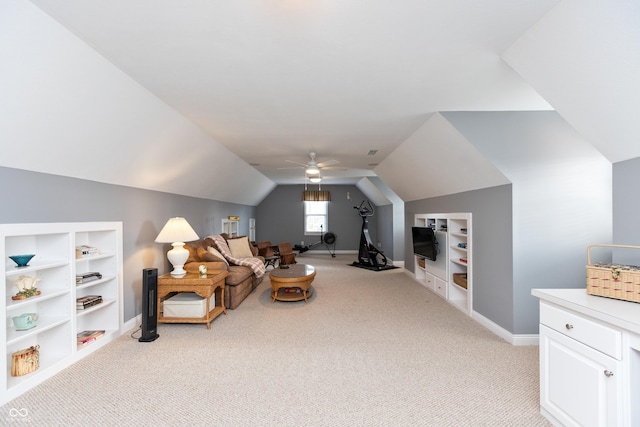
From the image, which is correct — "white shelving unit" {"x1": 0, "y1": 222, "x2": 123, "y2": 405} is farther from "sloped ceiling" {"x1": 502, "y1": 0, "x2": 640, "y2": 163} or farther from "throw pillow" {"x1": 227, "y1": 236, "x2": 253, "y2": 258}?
"sloped ceiling" {"x1": 502, "y1": 0, "x2": 640, "y2": 163}

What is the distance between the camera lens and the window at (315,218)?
1198 centimetres

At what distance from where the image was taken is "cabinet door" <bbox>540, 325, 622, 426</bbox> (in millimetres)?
1630

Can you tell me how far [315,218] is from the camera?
39.6 ft

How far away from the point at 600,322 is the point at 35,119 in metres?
4.02

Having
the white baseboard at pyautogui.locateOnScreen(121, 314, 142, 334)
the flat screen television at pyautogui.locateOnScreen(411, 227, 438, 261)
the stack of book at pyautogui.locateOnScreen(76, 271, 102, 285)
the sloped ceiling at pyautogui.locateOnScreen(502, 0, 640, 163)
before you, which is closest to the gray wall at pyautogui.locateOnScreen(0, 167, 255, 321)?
the white baseboard at pyautogui.locateOnScreen(121, 314, 142, 334)

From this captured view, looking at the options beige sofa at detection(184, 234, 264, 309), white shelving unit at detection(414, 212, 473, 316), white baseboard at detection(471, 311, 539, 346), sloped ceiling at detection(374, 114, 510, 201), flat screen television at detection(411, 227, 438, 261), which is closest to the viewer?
white baseboard at detection(471, 311, 539, 346)

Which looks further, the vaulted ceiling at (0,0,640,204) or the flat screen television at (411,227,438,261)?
the flat screen television at (411,227,438,261)

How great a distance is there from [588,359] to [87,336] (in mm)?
4392

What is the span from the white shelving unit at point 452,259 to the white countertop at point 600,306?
2369 mm

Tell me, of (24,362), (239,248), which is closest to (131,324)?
(24,362)

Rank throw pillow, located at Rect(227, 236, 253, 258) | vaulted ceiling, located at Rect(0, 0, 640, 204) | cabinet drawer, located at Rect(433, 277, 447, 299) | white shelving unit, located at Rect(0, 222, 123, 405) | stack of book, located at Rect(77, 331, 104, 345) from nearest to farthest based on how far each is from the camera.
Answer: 1. vaulted ceiling, located at Rect(0, 0, 640, 204)
2. white shelving unit, located at Rect(0, 222, 123, 405)
3. stack of book, located at Rect(77, 331, 104, 345)
4. cabinet drawer, located at Rect(433, 277, 447, 299)
5. throw pillow, located at Rect(227, 236, 253, 258)

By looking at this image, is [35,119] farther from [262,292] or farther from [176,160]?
[262,292]

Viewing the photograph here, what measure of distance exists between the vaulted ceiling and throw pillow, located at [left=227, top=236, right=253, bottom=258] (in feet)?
10.3

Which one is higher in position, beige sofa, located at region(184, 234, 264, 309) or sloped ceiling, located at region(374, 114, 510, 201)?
sloped ceiling, located at region(374, 114, 510, 201)
